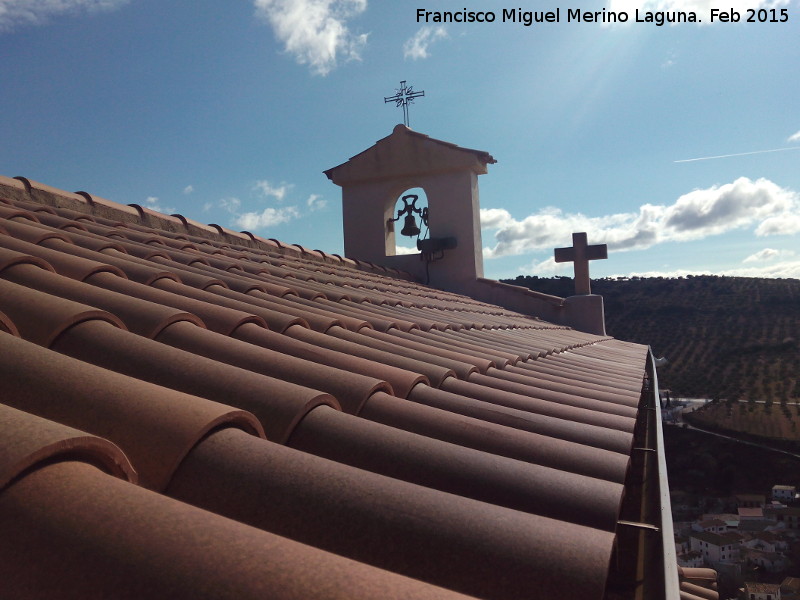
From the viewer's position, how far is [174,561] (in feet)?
3.05

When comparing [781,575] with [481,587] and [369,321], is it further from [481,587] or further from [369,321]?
[481,587]

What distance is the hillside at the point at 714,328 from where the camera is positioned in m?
30.2

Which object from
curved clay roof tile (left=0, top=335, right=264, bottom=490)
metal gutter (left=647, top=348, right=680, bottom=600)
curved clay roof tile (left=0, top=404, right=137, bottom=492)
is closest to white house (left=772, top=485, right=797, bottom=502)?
metal gutter (left=647, top=348, right=680, bottom=600)

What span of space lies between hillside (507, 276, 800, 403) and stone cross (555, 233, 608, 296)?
13067mm

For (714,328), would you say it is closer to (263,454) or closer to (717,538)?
(717,538)

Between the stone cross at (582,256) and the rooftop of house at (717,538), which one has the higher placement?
the stone cross at (582,256)

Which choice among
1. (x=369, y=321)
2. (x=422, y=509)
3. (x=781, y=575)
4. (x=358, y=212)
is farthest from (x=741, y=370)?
(x=422, y=509)

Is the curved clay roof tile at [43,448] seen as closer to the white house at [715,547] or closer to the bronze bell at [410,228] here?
the bronze bell at [410,228]

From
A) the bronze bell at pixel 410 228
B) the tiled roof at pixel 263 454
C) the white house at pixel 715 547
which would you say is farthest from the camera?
the white house at pixel 715 547

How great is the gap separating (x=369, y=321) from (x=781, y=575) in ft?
53.5

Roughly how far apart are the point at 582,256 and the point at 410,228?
3141 mm

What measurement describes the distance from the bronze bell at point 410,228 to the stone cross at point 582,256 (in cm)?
281

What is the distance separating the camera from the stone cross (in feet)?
38.5

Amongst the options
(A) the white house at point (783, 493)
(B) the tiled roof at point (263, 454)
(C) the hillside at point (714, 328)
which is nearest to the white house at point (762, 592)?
(A) the white house at point (783, 493)
